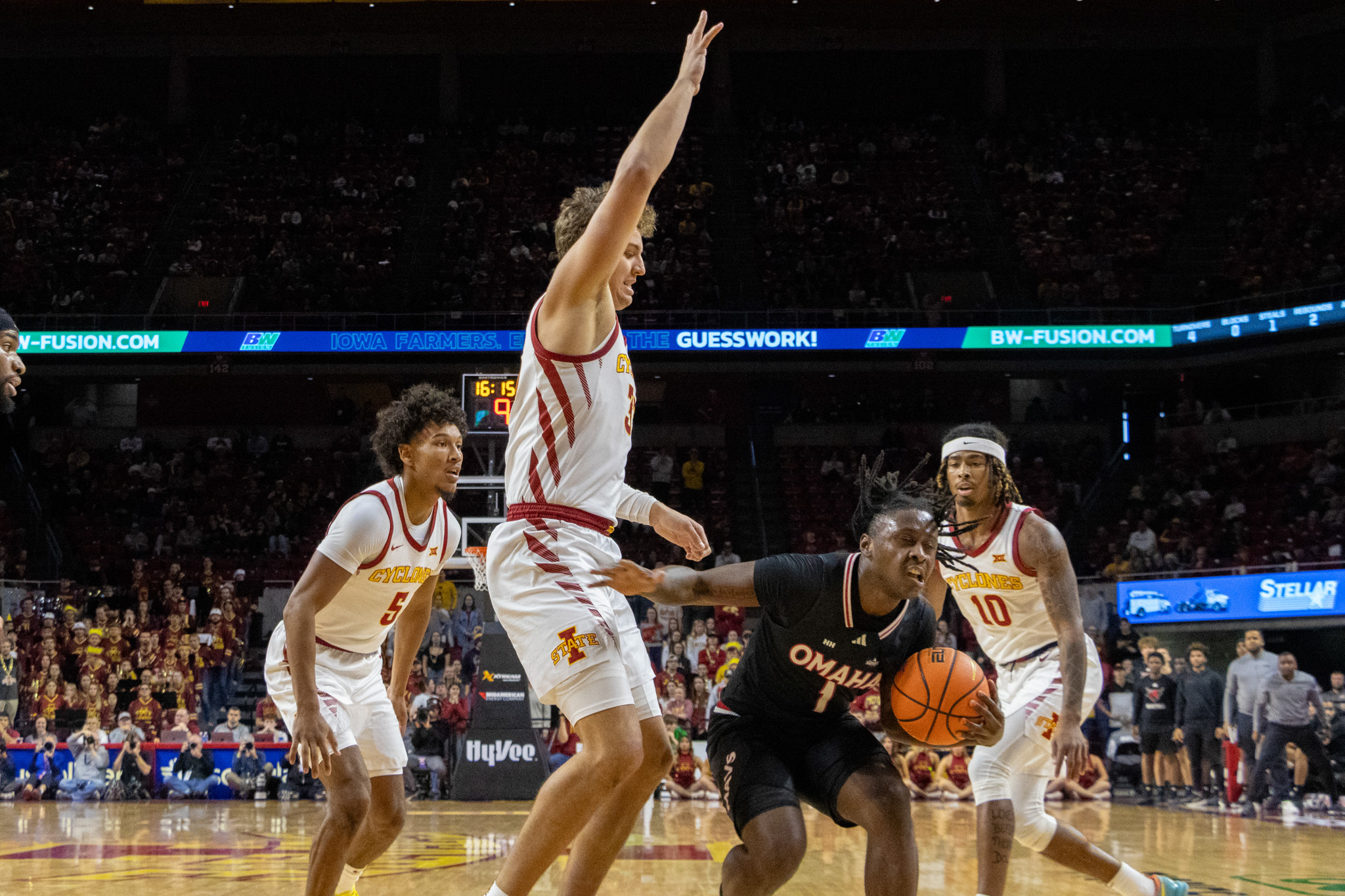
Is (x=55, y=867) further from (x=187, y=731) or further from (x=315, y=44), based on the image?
(x=315, y=44)

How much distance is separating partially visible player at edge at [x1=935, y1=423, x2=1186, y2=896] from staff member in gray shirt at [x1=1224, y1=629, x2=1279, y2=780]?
23.6 ft

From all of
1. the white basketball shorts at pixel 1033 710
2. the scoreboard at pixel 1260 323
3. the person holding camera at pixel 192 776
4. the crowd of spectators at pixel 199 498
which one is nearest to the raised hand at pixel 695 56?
the white basketball shorts at pixel 1033 710

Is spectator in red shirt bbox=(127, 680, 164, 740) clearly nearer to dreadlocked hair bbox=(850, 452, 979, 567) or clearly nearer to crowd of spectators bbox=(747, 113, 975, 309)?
dreadlocked hair bbox=(850, 452, 979, 567)

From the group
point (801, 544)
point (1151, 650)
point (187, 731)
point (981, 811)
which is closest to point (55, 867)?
point (981, 811)

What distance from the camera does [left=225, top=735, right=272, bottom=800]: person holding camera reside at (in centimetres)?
1405

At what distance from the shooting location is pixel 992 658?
582 cm

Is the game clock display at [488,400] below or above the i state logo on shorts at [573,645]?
above

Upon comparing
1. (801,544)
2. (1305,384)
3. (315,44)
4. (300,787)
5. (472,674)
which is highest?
(315,44)

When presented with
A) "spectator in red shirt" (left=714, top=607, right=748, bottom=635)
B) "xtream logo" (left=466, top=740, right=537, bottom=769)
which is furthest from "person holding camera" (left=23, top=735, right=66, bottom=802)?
"spectator in red shirt" (left=714, top=607, right=748, bottom=635)

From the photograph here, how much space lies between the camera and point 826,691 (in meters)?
4.51

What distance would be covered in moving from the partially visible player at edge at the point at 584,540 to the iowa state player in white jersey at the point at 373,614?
1097 mm

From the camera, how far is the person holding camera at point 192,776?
46.0 ft

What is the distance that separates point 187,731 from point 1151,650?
10.9 meters

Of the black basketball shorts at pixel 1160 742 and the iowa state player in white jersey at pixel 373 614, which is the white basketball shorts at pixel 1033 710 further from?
the black basketball shorts at pixel 1160 742
